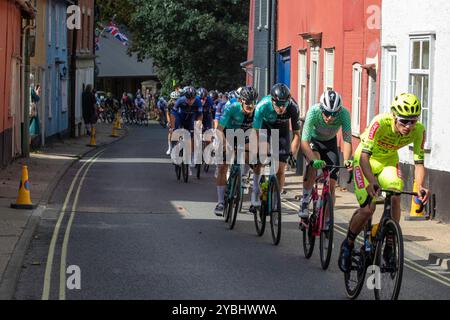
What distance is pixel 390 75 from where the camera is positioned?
2072 centimetres

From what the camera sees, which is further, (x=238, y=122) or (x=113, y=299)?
(x=238, y=122)

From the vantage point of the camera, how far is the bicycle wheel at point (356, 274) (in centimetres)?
984

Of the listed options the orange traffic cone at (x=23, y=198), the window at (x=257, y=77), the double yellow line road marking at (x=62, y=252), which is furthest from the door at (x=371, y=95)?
the window at (x=257, y=77)

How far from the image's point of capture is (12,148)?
1091 inches

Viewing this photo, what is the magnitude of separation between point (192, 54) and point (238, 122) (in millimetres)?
44208

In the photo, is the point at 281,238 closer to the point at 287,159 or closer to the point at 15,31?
the point at 287,159

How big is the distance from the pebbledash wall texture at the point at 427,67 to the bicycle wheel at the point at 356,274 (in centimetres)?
655

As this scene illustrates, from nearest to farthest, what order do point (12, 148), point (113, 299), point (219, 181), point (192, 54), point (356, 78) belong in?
1. point (113, 299)
2. point (219, 181)
3. point (356, 78)
4. point (12, 148)
5. point (192, 54)

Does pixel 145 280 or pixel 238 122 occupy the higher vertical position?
pixel 238 122

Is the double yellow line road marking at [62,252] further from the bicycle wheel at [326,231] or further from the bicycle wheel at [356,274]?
the bicycle wheel at [326,231]

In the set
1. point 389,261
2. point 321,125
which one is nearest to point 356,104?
point 321,125

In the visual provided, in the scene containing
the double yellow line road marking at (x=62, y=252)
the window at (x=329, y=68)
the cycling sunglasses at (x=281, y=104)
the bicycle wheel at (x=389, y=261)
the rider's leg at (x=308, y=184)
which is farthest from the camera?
the window at (x=329, y=68)

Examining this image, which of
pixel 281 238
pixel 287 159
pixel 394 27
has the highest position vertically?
pixel 394 27

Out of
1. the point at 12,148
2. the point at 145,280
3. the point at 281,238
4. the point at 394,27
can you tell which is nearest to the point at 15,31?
the point at 12,148
